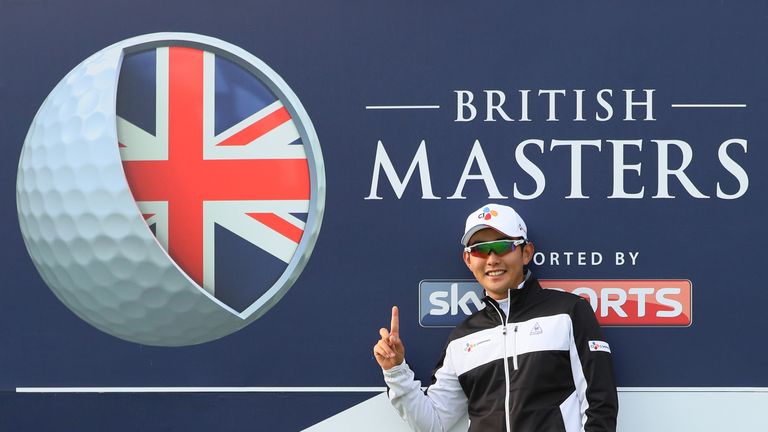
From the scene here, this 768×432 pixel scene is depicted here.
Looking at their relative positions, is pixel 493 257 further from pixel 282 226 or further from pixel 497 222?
pixel 282 226

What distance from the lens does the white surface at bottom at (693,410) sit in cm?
242

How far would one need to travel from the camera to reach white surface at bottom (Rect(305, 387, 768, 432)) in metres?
2.42

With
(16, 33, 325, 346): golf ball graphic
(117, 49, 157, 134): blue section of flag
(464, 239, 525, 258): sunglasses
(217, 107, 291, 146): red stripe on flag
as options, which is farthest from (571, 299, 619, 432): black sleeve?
(117, 49, 157, 134): blue section of flag

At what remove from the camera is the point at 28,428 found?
2.56m

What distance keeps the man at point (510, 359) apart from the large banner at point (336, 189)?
0.31ft

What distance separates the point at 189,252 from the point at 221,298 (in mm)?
166

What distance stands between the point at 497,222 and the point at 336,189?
1.62ft

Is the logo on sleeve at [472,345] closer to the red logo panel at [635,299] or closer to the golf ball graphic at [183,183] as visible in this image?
the red logo panel at [635,299]

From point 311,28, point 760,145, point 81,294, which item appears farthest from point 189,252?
point 760,145

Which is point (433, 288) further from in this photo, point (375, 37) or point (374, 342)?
point (375, 37)

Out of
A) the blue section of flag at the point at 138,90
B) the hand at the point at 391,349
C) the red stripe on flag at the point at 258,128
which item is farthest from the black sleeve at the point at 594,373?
the blue section of flag at the point at 138,90

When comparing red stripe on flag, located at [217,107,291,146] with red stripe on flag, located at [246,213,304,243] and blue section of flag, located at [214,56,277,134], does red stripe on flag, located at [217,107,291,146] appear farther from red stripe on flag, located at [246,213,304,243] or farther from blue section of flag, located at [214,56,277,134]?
red stripe on flag, located at [246,213,304,243]

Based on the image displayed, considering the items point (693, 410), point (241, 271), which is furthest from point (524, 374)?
point (241, 271)

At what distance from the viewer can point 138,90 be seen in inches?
99.0
